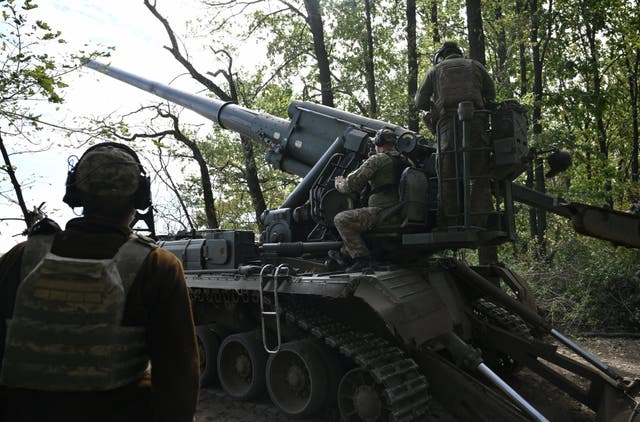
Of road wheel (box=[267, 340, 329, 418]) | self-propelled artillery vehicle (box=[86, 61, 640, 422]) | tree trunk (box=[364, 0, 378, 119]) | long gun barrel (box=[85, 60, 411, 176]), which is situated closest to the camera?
self-propelled artillery vehicle (box=[86, 61, 640, 422])

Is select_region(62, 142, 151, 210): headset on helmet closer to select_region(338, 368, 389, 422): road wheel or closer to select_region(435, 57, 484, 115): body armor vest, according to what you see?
select_region(338, 368, 389, 422): road wheel

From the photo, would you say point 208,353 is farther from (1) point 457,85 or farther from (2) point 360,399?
(1) point 457,85

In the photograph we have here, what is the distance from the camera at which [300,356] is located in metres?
5.46

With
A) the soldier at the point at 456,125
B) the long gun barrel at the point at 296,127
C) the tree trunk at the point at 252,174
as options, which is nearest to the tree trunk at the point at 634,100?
the tree trunk at the point at 252,174

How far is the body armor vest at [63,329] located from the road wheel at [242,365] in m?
4.31

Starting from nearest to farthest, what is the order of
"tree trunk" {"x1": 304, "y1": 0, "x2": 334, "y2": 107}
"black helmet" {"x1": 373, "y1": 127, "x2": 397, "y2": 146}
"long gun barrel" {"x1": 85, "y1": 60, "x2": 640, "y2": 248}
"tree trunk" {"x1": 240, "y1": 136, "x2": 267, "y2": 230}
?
"long gun barrel" {"x1": 85, "y1": 60, "x2": 640, "y2": 248} < "black helmet" {"x1": 373, "y1": 127, "x2": 397, "y2": 146} < "tree trunk" {"x1": 304, "y1": 0, "x2": 334, "y2": 107} < "tree trunk" {"x1": 240, "y1": 136, "x2": 267, "y2": 230}

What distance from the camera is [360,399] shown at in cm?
484

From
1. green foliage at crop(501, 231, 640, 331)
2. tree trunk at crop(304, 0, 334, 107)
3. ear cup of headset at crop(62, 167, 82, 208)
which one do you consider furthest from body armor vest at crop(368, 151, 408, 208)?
tree trunk at crop(304, 0, 334, 107)

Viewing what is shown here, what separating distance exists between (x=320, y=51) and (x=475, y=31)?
15.8ft

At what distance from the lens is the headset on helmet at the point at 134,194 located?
227 cm

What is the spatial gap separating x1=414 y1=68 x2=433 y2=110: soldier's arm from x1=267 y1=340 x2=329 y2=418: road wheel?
9.55ft

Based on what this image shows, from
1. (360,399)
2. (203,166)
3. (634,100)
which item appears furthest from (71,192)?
(634,100)

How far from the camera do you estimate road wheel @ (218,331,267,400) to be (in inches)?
243

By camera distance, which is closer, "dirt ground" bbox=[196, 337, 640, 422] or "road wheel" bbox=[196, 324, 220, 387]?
"dirt ground" bbox=[196, 337, 640, 422]
